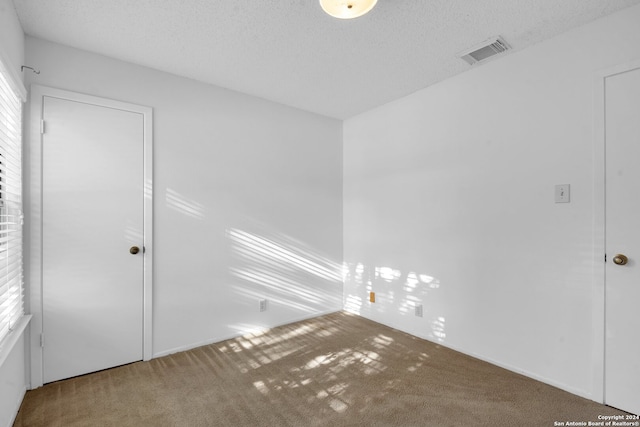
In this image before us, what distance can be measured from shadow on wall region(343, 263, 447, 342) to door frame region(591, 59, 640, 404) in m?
1.12

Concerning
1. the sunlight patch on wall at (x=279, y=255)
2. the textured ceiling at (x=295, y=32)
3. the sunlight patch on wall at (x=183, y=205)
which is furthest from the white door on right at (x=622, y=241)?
the sunlight patch on wall at (x=183, y=205)

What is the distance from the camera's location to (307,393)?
87.4 inches

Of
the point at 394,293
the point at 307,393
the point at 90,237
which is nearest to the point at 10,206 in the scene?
the point at 90,237

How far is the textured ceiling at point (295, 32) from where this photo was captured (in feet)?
6.46

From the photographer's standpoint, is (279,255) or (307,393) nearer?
(307,393)

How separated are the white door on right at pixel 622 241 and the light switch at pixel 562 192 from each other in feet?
0.69

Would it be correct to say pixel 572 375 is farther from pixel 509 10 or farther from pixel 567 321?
pixel 509 10

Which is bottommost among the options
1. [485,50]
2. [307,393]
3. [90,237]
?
[307,393]

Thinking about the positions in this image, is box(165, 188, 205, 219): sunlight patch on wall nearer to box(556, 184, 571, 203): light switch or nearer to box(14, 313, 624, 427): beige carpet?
box(14, 313, 624, 427): beige carpet

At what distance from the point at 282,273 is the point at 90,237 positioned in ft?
6.07

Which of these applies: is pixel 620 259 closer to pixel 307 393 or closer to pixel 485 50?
pixel 485 50

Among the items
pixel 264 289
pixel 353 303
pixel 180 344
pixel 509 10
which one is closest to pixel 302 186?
pixel 264 289

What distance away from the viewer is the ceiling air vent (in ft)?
7.69

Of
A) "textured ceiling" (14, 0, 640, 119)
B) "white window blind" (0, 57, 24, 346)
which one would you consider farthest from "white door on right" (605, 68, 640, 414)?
"white window blind" (0, 57, 24, 346)
